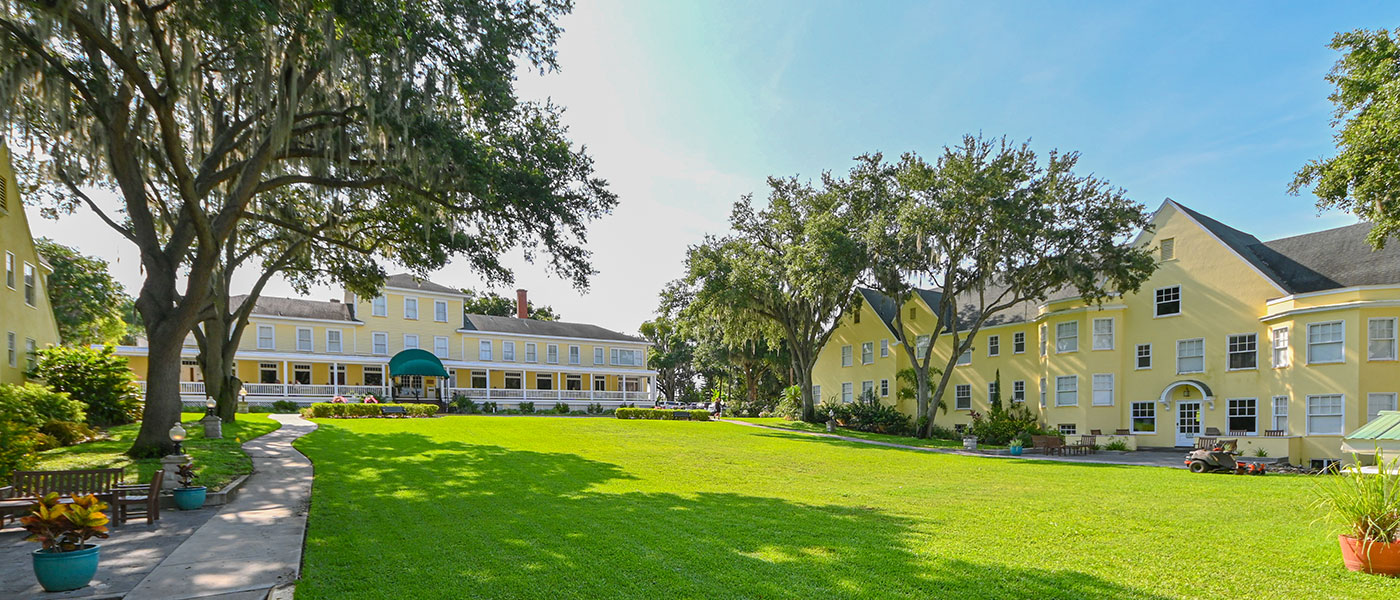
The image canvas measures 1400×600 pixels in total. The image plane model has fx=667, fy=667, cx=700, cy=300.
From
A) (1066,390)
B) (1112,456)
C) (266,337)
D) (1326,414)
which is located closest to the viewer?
(1326,414)

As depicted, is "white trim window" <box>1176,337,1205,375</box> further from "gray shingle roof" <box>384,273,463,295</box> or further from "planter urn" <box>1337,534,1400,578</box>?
"gray shingle roof" <box>384,273,463,295</box>

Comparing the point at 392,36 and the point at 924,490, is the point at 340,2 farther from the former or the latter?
the point at 924,490

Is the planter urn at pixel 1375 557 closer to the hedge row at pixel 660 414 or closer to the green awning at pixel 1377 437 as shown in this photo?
the green awning at pixel 1377 437

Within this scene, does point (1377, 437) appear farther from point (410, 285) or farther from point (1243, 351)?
point (410, 285)

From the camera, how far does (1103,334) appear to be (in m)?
29.9

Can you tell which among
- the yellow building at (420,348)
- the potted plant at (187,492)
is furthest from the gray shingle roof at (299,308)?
the potted plant at (187,492)

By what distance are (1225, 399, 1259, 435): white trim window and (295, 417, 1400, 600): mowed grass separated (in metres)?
10.2

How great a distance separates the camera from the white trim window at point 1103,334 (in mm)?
29797

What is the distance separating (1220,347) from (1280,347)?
78.0 inches

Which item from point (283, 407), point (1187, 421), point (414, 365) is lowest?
point (283, 407)

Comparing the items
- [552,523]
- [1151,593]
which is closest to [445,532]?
[552,523]

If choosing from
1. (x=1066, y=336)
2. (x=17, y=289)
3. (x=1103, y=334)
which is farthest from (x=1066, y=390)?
(x=17, y=289)

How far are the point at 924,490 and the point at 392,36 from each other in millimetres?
13366

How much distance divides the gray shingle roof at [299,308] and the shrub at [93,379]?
22.9 m
